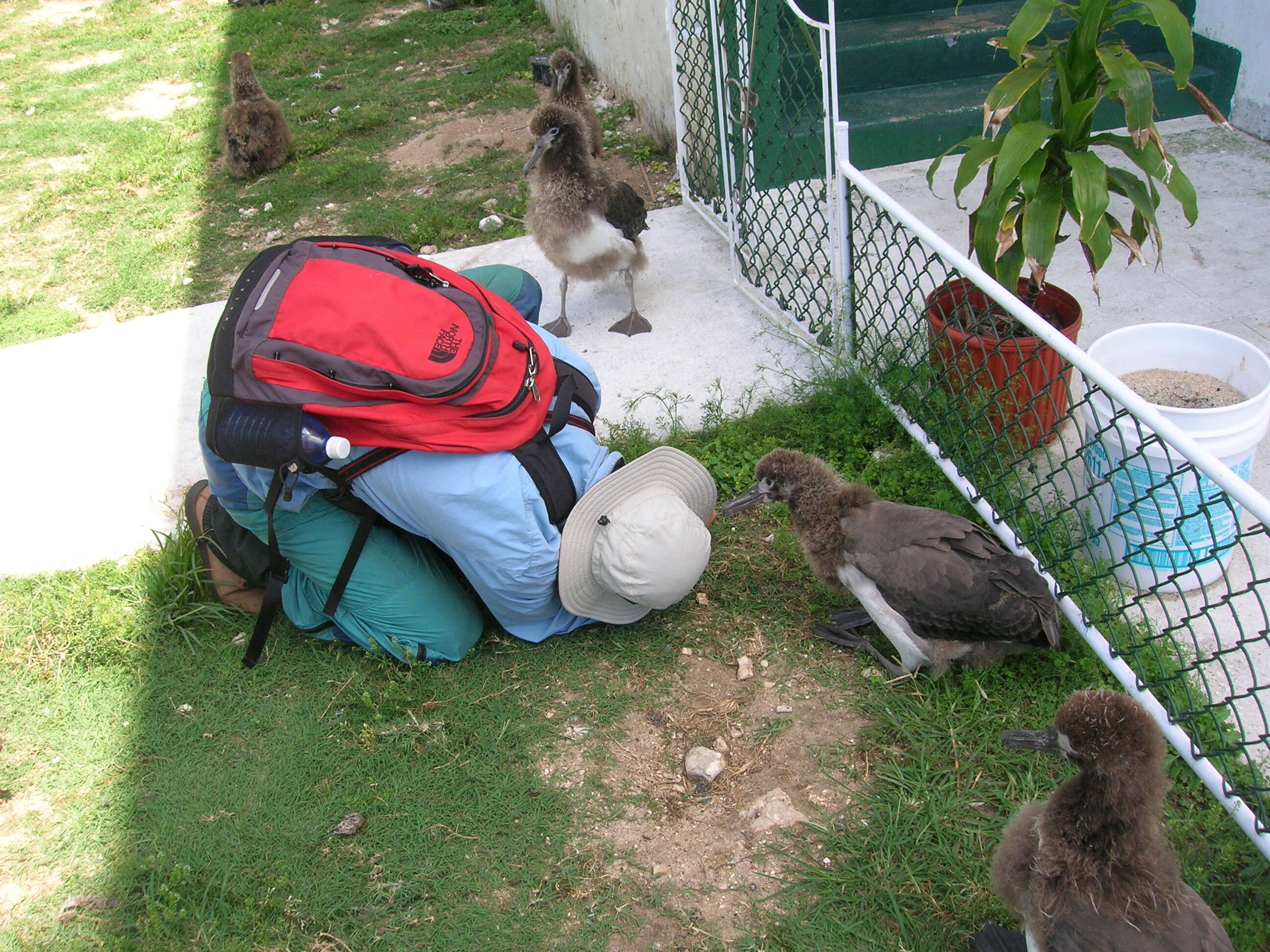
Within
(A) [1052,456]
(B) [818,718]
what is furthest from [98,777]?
(A) [1052,456]

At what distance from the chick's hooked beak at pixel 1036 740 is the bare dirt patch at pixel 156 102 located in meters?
9.70

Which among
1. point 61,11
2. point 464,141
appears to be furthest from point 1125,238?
point 61,11

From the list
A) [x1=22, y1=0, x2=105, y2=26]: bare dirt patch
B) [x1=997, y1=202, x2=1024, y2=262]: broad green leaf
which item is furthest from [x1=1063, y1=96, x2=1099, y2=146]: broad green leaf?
[x1=22, y1=0, x2=105, y2=26]: bare dirt patch

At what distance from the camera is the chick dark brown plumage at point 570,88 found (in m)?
6.46

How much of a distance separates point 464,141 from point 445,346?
5.50 m

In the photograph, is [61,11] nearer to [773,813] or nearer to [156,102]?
[156,102]

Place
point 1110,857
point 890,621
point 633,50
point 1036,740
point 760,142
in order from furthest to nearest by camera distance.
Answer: point 633,50 < point 760,142 < point 890,621 < point 1036,740 < point 1110,857

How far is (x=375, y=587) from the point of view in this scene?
11.0 feet

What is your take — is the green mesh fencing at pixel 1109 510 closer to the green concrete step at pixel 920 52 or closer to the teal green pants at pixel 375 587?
the teal green pants at pixel 375 587

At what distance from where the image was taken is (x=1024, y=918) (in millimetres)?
2326

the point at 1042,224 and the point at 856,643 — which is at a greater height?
the point at 1042,224

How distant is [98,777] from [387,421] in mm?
1707

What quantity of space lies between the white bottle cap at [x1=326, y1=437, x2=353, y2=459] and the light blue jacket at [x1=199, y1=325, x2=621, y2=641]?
211 millimetres

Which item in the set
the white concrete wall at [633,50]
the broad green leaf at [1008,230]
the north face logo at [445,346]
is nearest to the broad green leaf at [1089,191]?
the broad green leaf at [1008,230]
